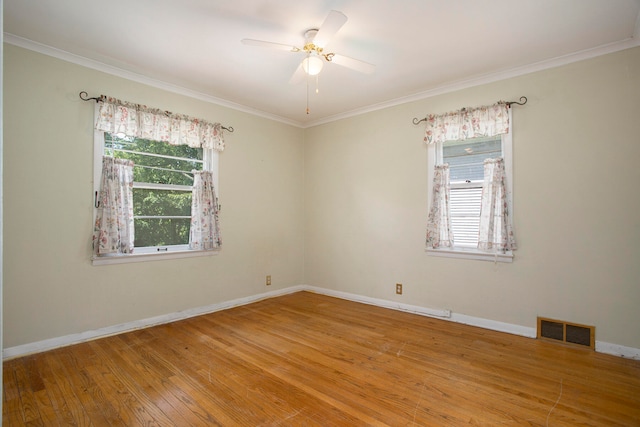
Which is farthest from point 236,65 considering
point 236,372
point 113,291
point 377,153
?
point 236,372

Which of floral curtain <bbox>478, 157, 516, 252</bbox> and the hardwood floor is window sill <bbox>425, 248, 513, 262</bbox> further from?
the hardwood floor

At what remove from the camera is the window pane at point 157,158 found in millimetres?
3410

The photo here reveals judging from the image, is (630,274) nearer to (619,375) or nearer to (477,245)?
(619,375)

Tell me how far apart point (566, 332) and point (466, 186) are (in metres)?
1.62

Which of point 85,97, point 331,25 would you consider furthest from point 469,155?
point 85,97

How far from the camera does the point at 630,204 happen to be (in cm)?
286

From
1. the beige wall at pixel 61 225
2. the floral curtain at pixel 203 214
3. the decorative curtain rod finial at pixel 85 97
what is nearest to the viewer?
the beige wall at pixel 61 225

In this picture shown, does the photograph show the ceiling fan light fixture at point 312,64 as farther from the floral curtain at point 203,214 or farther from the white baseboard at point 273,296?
the white baseboard at point 273,296

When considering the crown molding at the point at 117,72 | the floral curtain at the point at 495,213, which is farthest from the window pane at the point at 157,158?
the floral curtain at the point at 495,213

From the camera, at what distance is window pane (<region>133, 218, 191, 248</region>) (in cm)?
356

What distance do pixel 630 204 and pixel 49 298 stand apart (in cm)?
499

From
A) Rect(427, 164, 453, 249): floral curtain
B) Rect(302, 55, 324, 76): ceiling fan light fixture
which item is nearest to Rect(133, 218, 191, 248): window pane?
Rect(302, 55, 324, 76): ceiling fan light fixture

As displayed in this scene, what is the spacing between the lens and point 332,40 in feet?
9.43

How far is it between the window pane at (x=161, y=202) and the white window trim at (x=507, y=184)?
278cm
